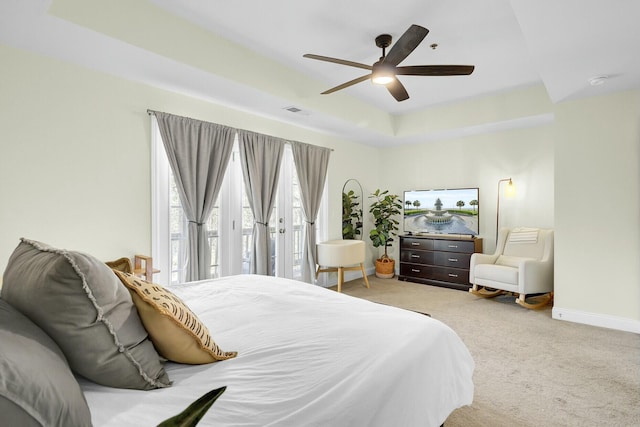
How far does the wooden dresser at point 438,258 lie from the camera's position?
16.2ft

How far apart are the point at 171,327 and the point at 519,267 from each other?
404 cm

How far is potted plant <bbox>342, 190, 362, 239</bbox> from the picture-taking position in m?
5.59

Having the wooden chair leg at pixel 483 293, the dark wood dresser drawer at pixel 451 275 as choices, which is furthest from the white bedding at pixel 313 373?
the dark wood dresser drawer at pixel 451 275

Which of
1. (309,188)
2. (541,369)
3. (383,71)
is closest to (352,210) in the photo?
(309,188)

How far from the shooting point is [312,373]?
114cm

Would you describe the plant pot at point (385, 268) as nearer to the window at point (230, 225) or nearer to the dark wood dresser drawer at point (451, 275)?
the dark wood dresser drawer at point (451, 275)

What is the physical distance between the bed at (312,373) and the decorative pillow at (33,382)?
0.63 feet

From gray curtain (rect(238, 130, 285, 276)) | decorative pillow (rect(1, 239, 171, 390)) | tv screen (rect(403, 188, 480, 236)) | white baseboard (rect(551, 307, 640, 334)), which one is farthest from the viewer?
tv screen (rect(403, 188, 480, 236))

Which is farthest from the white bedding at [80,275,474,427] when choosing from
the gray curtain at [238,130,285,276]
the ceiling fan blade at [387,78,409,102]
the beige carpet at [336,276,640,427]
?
the gray curtain at [238,130,285,276]

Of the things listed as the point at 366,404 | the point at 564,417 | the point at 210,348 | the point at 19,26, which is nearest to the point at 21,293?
the point at 210,348

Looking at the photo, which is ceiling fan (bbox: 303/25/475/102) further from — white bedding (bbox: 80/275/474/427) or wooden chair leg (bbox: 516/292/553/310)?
wooden chair leg (bbox: 516/292/553/310)

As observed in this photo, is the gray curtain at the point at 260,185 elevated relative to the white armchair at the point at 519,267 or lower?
elevated

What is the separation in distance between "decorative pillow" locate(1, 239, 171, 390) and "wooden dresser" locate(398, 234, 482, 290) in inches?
185

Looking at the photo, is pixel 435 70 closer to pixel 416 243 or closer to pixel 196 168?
pixel 196 168
